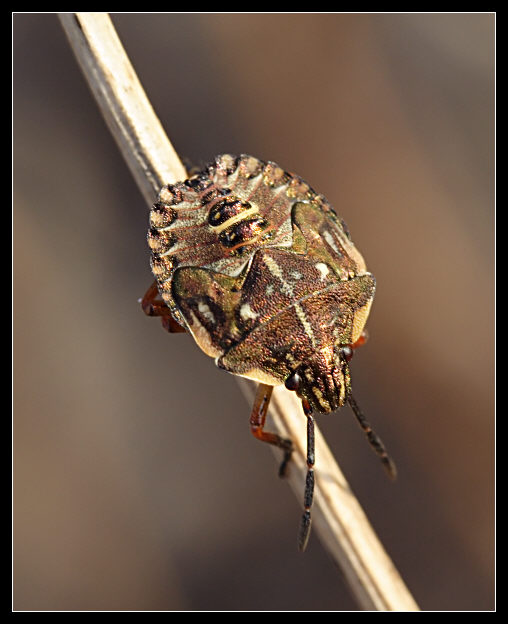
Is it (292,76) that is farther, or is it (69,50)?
(292,76)

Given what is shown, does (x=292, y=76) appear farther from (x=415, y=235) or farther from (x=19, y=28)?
(x=19, y=28)

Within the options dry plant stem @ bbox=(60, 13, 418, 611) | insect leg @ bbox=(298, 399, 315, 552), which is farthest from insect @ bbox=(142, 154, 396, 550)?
dry plant stem @ bbox=(60, 13, 418, 611)

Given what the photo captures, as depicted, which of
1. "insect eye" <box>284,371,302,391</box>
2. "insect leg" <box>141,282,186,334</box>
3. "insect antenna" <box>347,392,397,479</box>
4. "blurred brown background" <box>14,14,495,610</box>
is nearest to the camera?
"insect eye" <box>284,371,302,391</box>

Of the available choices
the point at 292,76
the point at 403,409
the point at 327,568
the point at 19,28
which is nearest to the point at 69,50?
the point at 19,28

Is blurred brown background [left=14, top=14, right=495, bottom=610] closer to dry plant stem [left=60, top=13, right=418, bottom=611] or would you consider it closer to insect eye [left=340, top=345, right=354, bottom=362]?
→ dry plant stem [left=60, top=13, right=418, bottom=611]

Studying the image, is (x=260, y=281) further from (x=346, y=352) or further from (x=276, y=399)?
(x=276, y=399)

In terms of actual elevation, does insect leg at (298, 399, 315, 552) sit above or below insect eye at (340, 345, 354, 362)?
below
